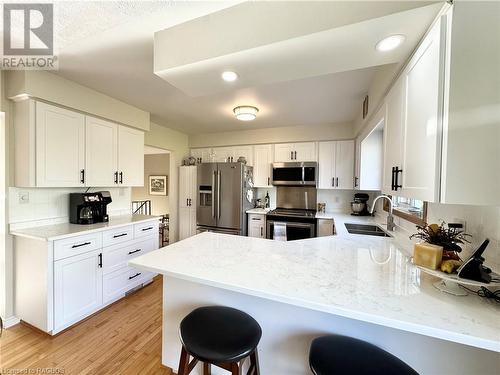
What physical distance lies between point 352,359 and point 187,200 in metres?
3.78

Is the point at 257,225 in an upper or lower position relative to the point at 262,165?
lower

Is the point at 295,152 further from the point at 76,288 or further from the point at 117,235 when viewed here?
the point at 76,288

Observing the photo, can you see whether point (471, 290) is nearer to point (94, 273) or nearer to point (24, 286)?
point (94, 273)

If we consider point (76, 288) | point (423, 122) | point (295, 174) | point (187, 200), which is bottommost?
point (76, 288)

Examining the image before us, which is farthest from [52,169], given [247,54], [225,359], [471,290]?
[471,290]

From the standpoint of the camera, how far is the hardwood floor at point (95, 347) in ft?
5.28

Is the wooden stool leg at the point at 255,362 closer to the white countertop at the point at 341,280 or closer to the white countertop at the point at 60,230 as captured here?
the white countertop at the point at 341,280

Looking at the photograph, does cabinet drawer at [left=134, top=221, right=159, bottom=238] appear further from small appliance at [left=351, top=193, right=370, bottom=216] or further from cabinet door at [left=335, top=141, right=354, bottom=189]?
small appliance at [left=351, top=193, right=370, bottom=216]

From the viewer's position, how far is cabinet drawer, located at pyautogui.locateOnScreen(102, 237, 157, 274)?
7.68 feet

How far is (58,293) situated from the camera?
1.92 m

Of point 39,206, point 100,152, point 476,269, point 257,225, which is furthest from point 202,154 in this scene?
point 476,269

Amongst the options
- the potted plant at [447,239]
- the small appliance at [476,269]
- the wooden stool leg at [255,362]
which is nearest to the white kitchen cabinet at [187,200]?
the wooden stool leg at [255,362]

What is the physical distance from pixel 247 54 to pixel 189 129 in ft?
10.6

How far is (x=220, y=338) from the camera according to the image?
1060 mm
